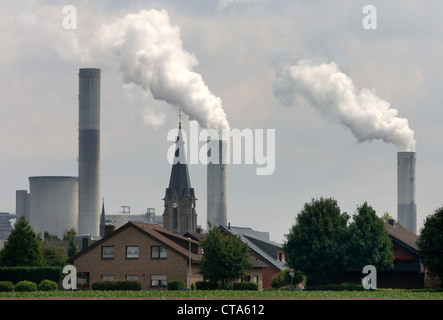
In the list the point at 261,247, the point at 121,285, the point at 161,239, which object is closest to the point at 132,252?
the point at 161,239

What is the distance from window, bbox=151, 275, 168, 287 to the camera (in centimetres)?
8969

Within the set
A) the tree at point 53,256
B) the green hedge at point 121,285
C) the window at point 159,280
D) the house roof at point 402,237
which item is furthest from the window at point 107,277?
the house roof at point 402,237

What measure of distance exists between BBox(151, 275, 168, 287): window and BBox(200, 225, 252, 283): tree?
8800 mm

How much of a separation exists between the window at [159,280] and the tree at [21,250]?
11.6 metres

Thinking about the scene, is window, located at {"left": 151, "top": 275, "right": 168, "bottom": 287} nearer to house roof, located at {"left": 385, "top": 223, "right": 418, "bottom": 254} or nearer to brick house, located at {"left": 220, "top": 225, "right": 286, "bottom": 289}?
brick house, located at {"left": 220, "top": 225, "right": 286, "bottom": 289}

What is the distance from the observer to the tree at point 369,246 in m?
87.1

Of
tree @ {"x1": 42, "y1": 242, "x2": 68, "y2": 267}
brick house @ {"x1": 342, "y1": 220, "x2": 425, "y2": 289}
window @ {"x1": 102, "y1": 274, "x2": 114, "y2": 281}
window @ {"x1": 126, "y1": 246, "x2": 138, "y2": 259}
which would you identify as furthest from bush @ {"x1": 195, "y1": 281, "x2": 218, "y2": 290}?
tree @ {"x1": 42, "y1": 242, "x2": 68, "y2": 267}

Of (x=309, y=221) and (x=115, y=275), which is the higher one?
(x=309, y=221)
